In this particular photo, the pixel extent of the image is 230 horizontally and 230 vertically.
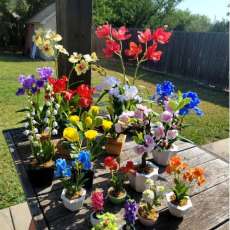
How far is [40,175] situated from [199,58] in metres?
7.75

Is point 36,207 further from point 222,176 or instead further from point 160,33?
point 160,33

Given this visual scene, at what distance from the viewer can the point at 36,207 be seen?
101 centimetres

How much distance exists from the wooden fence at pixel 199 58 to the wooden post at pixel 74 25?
6.30 metres

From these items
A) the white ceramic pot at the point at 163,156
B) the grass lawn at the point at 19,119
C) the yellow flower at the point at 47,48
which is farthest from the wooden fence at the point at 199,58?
the yellow flower at the point at 47,48

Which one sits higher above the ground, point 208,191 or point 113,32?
point 113,32

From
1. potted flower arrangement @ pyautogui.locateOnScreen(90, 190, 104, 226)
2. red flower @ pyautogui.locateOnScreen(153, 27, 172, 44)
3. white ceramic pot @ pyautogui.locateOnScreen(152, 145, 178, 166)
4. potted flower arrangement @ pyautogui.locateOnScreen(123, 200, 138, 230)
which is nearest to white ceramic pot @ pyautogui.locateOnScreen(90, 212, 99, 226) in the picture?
potted flower arrangement @ pyautogui.locateOnScreen(90, 190, 104, 226)

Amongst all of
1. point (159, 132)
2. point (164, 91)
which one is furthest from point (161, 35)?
point (159, 132)

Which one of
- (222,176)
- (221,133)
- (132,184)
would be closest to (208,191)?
(222,176)

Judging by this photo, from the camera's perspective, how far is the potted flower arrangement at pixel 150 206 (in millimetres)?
956

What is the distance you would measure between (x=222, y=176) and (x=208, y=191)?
183 millimetres

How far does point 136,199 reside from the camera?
110cm

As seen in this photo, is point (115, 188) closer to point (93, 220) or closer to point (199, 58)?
point (93, 220)

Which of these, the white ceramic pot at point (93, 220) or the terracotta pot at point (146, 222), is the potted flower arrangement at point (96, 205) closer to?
the white ceramic pot at point (93, 220)

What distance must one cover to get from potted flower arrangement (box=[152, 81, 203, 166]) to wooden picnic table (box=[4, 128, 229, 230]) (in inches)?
3.7
